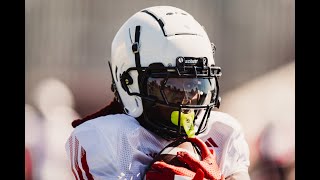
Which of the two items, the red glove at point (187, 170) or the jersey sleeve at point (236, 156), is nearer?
the red glove at point (187, 170)

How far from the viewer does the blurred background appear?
145cm

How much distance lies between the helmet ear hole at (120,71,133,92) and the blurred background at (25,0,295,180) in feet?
1.04

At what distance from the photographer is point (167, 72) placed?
1.15 metres

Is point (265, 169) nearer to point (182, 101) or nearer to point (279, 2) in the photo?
point (279, 2)

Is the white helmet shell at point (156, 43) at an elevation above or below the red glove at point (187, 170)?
above

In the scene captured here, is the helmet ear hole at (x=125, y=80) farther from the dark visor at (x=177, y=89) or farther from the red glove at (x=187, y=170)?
the red glove at (x=187, y=170)

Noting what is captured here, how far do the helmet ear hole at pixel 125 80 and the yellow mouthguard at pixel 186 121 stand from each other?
0.40 feet

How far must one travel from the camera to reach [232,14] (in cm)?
166

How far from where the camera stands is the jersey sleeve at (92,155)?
3.63 ft

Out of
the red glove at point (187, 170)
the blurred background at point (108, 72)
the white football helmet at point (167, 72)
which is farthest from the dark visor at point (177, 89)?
the blurred background at point (108, 72)

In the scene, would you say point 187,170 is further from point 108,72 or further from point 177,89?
point 108,72

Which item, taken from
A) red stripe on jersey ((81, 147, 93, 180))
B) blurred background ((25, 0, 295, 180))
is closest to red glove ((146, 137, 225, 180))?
red stripe on jersey ((81, 147, 93, 180))

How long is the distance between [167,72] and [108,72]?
0.43m

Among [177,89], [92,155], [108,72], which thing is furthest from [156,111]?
[108,72]
